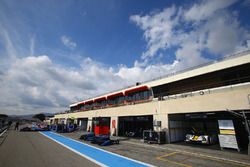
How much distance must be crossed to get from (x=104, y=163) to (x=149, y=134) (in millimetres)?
9311

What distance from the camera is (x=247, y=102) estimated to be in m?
11.2

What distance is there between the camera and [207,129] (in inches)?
711

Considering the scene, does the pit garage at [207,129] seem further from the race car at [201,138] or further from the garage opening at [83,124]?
the garage opening at [83,124]

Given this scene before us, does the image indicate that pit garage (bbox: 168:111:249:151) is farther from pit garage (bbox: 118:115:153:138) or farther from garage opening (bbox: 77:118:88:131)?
garage opening (bbox: 77:118:88:131)

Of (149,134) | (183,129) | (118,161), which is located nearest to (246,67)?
(183,129)

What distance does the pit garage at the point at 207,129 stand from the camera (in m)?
12.9

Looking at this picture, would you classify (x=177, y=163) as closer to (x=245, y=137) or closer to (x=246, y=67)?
(x=245, y=137)

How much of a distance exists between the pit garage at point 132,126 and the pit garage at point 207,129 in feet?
22.4

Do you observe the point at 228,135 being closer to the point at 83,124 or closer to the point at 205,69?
the point at 205,69

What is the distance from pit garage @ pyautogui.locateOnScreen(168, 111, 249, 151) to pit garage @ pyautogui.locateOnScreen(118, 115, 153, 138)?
6.84m

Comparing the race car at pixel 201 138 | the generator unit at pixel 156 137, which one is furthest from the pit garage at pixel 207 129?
the generator unit at pixel 156 137

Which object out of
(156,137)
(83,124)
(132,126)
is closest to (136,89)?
(132,126)

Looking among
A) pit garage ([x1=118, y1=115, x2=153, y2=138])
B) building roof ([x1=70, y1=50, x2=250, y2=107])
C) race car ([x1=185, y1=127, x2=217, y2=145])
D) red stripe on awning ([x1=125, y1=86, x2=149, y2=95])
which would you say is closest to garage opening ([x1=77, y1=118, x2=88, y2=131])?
pit garage ([x1=118, y1=115, x2=153, y2=138])

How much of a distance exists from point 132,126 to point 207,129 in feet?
41.2
